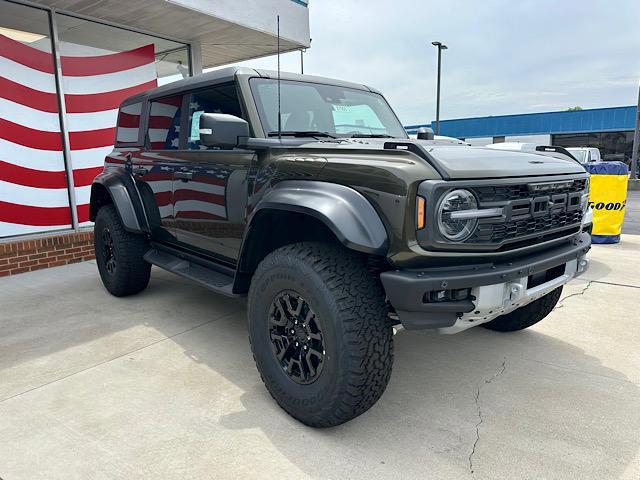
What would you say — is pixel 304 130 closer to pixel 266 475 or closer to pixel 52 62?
pixel 266 475

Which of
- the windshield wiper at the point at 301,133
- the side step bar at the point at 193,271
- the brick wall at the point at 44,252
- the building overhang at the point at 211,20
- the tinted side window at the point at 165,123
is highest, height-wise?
the building overhang at the point at 211,20

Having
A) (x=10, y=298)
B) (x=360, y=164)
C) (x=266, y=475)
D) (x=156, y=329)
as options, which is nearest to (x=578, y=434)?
(x=266, y=475)

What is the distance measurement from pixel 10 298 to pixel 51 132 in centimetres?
246

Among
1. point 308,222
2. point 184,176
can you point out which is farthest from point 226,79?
point 308,222

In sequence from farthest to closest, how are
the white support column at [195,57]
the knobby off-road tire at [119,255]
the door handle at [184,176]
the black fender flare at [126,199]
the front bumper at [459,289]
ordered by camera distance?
the white support column at [195,57] < the knobby off-road tire at [119,255] < the black fender flare at [126,199] < the door handle at [184,176] < the front bumper at [459,289]

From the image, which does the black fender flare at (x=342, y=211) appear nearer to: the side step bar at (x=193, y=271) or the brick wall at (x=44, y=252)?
the side step bar at (x=193, y=271)

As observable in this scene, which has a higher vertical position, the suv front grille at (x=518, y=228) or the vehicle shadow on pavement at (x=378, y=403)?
the suv front grille at (x=518, y=228)

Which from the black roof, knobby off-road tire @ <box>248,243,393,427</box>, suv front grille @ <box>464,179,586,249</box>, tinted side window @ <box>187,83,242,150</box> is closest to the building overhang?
the black roof

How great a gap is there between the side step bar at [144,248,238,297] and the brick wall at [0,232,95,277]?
2.51 meters

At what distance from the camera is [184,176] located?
3.43 metres

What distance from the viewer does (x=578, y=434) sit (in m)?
2.28

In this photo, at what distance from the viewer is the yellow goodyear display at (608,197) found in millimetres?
7020

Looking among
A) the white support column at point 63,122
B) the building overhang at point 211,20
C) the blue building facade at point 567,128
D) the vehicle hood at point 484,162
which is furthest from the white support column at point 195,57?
the blue building facade at point 567,128

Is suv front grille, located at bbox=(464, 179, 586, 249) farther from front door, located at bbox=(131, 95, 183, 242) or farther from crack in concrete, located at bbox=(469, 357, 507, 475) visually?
front door, located at bbox=(131, 95, 183, 242)
